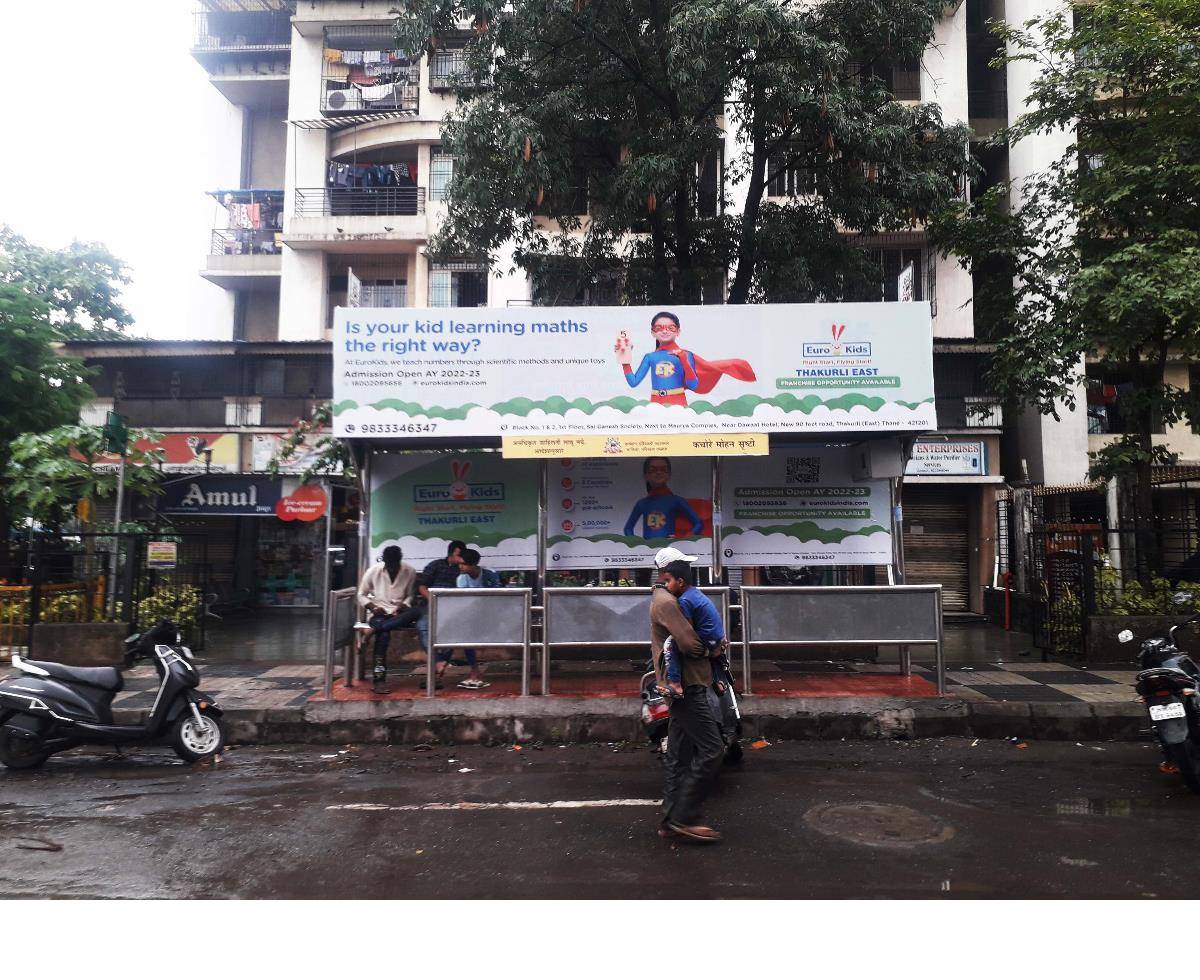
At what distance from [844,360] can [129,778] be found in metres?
7.79

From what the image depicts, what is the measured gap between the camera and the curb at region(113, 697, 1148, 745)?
25.5 ft

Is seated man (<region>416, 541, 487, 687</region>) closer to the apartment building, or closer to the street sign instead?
the street sign

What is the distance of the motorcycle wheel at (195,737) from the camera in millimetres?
6984

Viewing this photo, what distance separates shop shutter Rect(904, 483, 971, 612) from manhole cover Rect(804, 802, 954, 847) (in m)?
14.6

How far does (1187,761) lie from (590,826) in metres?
4.20

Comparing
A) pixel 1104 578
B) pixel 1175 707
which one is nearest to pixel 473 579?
pixel 1175 707

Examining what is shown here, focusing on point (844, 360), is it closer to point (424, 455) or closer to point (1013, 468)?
point (424, 455)

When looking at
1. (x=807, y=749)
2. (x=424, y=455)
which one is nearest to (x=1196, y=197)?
(x=807, y=749)

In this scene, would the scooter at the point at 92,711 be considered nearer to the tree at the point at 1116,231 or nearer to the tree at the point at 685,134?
the tree at the point at 685,134

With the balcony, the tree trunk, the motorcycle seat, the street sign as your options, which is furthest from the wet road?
the balcony

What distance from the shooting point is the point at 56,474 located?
1152cm

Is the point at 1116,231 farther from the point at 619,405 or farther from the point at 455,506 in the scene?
the point at 455,506

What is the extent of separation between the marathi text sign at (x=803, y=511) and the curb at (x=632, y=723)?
228 cm

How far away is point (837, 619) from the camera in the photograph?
8.18 metres
